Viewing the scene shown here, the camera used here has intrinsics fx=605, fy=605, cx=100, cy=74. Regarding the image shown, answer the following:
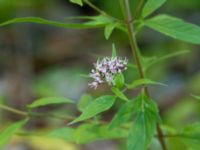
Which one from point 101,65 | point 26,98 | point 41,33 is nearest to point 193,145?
point 101,65

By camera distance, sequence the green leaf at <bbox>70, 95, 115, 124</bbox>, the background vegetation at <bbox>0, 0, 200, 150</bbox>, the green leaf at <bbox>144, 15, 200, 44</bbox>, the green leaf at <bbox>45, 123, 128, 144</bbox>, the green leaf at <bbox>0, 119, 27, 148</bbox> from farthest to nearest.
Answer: the background vegetation at <bbox>0, 0, 200, 150</bbox>, the green leaf at <bbox>45, 123, 128, 144</bbox>, the green leaf at <bbox>0, 119, 27, 148</bbox>, the green leaf at <bbox>144, 15, 200, 44</bbox>, the green leaf at <bbox>70, 95, 115, 124</bbox>

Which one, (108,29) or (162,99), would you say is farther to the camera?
(162,99)

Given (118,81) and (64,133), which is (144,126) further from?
(64,133)

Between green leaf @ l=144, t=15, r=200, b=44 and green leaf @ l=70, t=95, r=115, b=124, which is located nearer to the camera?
green leaf @ l=70, t=95, r=115, b=124

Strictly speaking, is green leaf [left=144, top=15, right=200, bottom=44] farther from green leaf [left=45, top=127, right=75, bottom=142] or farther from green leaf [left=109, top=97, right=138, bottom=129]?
green leaf [left=45, top=127, right=75, bottom=142]

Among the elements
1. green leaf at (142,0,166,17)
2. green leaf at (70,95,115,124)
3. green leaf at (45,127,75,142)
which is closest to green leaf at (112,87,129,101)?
green leaf at (70,95,115,124)

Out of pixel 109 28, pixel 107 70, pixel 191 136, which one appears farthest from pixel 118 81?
pixel 191 136

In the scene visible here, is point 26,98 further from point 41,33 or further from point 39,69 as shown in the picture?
point 41,33
